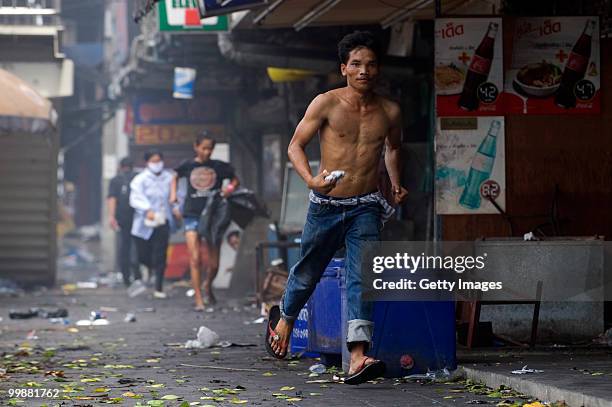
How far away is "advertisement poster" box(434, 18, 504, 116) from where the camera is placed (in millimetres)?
11102

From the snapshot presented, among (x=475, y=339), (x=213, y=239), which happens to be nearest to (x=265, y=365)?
(x=475, y=339)

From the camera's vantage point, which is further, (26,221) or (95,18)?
(95,18)

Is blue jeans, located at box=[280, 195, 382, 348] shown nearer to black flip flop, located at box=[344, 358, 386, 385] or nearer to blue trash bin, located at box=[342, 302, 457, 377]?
black flip flop, located at box=[344, 358, 386, 385]

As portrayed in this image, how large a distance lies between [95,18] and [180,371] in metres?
38.3

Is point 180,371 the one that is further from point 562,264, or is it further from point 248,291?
point 248,291

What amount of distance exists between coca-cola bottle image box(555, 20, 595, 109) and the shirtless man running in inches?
118

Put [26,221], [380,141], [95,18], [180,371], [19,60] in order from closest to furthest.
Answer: [380,141] < [180,371] < [26,221] < [19,60] < [95,18]

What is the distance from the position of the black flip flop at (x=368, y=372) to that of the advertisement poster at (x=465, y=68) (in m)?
3.59

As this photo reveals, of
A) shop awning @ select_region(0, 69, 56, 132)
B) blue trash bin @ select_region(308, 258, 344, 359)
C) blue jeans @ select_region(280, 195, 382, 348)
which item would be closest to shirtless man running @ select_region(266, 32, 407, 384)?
blue jeans @ select_region(280, 195, 382, 348)

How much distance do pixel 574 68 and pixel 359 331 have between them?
4.03 meters

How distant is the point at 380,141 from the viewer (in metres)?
8.47

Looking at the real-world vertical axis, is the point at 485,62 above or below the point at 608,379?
above

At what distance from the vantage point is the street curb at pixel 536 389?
6648 millimetres

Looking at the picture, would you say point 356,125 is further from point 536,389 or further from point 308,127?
point 536,389
